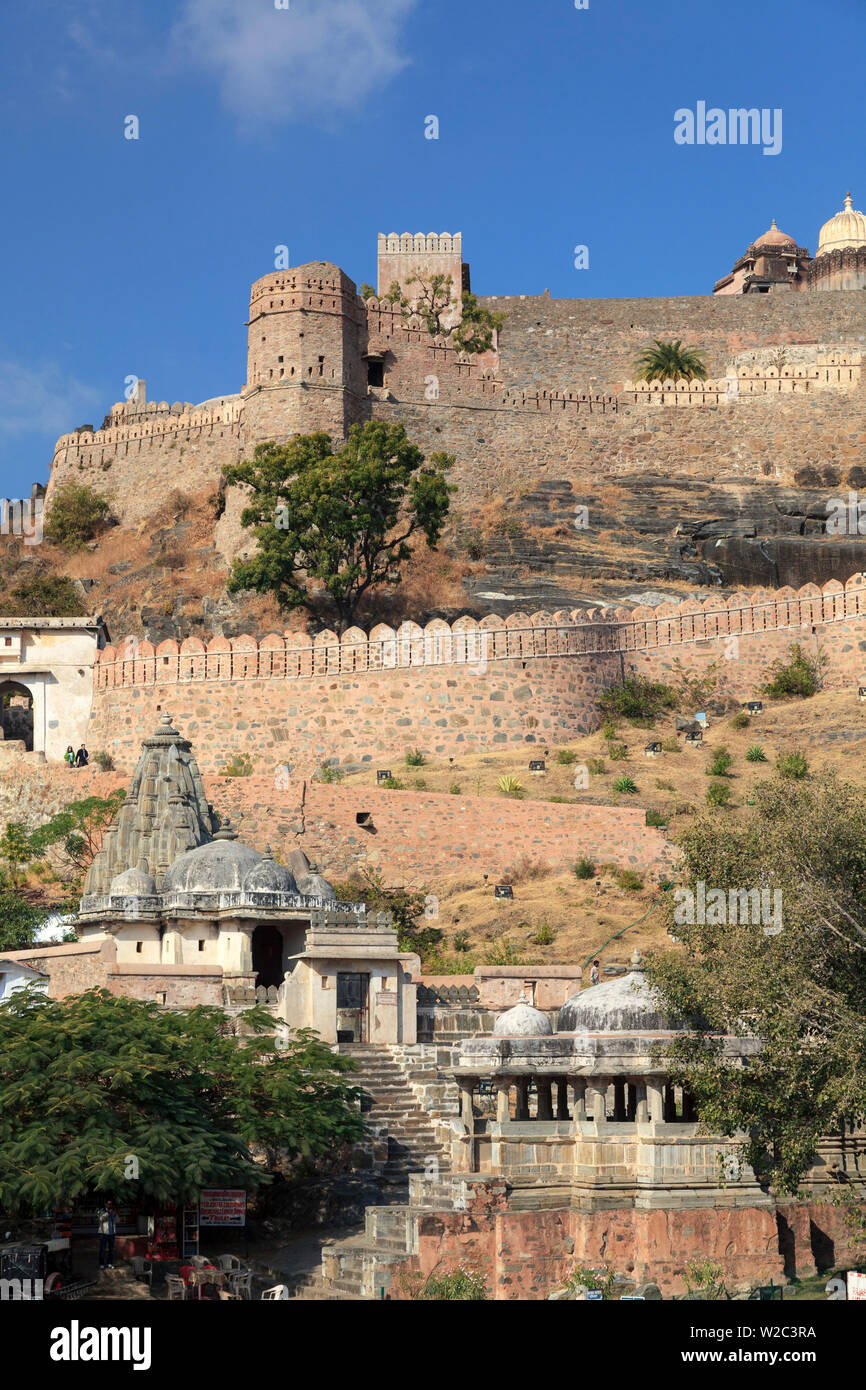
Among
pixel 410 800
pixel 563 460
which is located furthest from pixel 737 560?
pixel 410 800

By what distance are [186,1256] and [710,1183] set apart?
18.4 feet

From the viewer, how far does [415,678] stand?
125ft

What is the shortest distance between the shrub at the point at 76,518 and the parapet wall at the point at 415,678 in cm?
1686

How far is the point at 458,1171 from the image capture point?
19.5m

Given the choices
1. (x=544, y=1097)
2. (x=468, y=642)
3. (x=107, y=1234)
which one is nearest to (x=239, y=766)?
(x=468, y=642)

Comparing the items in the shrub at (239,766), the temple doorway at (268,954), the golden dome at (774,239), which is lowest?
the temple doorway at (268,954)

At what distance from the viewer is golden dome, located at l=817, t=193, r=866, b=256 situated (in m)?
74.2

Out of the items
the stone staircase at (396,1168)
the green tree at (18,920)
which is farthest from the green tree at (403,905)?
the green tree at (18,920)

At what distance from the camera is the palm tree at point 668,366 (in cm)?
6072

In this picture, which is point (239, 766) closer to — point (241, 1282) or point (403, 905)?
point (403, 905)

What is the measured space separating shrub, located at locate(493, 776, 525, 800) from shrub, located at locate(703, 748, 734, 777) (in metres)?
3.71

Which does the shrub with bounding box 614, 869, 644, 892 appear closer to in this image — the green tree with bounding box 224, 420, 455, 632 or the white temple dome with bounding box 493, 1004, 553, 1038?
the white temple dome with bounding box 493, 1004, 553, 1038

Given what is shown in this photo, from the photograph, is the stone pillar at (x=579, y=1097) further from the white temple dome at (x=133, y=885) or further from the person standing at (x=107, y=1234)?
the white temple dome at (x=133, y=885)
